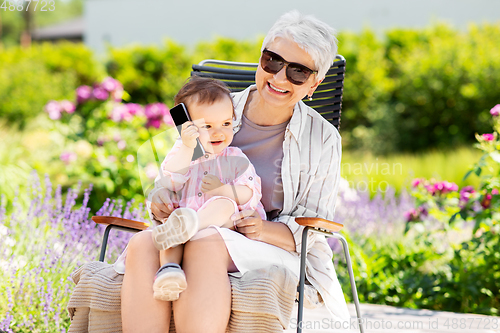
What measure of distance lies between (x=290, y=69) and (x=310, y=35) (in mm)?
161

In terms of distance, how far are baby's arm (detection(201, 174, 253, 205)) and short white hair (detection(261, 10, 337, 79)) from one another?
0.66 m

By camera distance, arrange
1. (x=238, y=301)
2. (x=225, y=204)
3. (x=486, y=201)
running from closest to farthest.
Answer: (x=238, y=301), (x=225, y=204), (x=486, y=201)

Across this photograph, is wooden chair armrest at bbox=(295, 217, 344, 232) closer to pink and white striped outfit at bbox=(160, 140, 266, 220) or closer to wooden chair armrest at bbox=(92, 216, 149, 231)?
pink and white striped outfit at bbox=(160, 140, 266, 220)

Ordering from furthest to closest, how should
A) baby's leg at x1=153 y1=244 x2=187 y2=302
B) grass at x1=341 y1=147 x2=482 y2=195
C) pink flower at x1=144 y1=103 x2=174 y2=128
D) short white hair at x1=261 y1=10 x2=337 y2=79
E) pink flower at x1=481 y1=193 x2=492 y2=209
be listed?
grass at x1=341 y1=147 x2=482 y2=195
pink flower at x1=144 y1=103 x2=174 y2=128
pink flower at x1=481 y1=193 x2=492 y2=209
short white hair at x1=261 y1=10 x2=337 y2=79
baby's leg at x1=153 y1=244 x2=187 y2=302

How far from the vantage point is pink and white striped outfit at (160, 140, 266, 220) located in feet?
6.21

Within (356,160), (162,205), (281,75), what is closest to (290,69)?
(281,75)

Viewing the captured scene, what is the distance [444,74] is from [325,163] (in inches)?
263

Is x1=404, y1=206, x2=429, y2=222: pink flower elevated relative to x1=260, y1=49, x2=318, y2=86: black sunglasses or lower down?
lower down

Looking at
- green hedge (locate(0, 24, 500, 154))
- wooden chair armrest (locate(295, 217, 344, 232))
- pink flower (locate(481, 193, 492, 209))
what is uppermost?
green hedge (locate(0, 24, 500, 154))

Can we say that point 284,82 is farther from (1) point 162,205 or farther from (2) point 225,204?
(1) point 162,205

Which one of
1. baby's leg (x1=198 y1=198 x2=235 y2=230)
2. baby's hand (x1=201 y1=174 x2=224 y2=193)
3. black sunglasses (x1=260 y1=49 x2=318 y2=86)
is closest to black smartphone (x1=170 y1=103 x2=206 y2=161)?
baby's hand (x1=201 y1=174 x2=224 y2=193)

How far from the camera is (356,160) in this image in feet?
26.9

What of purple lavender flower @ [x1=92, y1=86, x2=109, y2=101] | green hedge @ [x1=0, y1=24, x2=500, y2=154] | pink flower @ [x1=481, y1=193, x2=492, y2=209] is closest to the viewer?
pink flower @ [x1=481, y1=193, x2=492, y2=209]

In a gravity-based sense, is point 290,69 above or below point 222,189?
above
